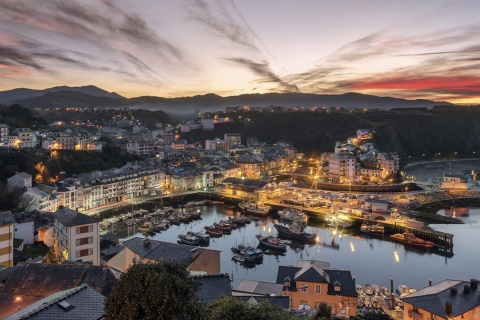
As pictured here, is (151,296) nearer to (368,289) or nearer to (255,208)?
(368,289)

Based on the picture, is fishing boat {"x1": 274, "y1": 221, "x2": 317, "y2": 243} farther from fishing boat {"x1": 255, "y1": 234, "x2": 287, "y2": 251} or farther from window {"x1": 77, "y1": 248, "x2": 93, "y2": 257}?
window {"x1": 77, "y1": 248, "x2": 93, "y2": 257}

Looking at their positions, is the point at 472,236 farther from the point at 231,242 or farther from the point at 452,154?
the point at 452,154

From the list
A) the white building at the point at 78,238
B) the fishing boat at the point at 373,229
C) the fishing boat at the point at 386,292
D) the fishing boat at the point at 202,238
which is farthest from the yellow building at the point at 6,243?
the fishing boat at the point at 373,229

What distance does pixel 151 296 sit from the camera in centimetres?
305

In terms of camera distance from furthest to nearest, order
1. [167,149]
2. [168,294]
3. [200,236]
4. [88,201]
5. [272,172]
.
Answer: [167,149] → [272,172] → [88,201] → [200,236] → [168,294]

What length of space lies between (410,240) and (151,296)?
60.5 ft

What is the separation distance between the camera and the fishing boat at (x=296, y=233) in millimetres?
19109

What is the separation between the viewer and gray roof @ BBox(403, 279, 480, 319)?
7.94 metres

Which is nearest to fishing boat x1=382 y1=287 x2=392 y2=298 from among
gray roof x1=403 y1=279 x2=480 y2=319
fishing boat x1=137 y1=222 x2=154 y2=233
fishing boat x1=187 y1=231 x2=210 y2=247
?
gray roof x1=403 y1=279 x2=480 y2=319

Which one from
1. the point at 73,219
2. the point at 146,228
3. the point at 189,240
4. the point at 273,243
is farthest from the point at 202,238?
the point at 73,219

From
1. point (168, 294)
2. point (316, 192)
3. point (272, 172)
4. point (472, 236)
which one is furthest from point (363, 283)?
point (272, 172)

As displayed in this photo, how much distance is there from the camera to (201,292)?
568 centimetres

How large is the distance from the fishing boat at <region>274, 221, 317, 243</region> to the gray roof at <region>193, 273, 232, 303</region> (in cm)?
1363

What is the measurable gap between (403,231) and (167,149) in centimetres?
3012
